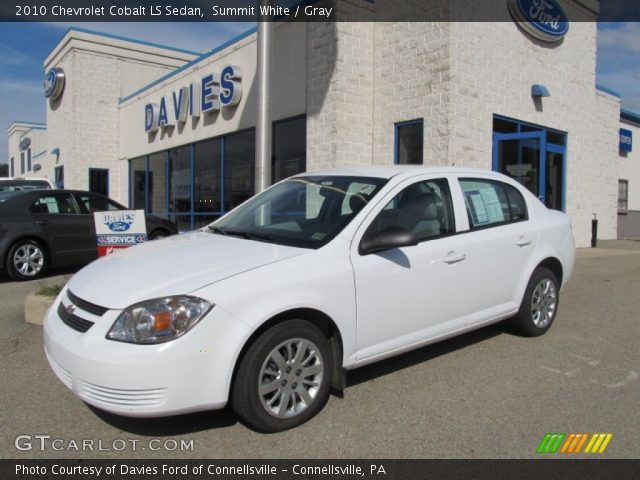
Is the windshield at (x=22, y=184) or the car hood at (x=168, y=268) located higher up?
the windshield at (x=22, y=184)

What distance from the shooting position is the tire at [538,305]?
4.96 m

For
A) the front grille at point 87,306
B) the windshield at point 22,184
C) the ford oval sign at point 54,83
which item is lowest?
the front grille at point 87,306

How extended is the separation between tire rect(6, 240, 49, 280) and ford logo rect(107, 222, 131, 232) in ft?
10.2

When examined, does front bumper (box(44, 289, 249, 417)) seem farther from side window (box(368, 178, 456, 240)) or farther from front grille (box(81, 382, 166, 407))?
side window (box(368, 178, 456, 240))

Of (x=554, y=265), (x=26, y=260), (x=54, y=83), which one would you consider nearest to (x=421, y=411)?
(x=554, y=265)

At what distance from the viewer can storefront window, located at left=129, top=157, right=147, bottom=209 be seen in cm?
1970

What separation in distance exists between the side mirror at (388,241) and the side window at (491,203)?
110cm

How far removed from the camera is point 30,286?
812 cm

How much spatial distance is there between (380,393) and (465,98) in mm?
7731

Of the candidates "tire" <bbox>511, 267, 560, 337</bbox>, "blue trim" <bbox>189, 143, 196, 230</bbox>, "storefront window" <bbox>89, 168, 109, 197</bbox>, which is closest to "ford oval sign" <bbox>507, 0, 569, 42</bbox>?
"tire" <bbox>511, 267, 560, 337</bbox>

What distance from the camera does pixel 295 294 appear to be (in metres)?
3.18

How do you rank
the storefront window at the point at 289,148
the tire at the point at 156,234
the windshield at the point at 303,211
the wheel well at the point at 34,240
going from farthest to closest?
1. the storefront window at the point at 289,148
2. the tire at the point at 156,234
3. the wheel well at the point at 34,240
4. the windshield at the point at 303,211

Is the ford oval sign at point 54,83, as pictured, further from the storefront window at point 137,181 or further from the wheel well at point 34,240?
the wheel well at point 34,240
